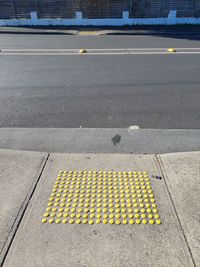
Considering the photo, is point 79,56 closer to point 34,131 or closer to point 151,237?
point 34,131

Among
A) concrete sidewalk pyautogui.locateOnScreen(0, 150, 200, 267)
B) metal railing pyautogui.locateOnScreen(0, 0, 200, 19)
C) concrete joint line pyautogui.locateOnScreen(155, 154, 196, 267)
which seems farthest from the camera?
metal railing pyautogui.locateOnScreen(0, 0, 200, 19)

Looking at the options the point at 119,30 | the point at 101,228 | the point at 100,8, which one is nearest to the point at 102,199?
the point at 101,228

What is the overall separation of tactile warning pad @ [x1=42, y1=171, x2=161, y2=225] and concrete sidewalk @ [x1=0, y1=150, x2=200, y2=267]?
0.12 feet

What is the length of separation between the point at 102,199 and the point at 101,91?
3972 mm

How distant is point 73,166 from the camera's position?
3.80m

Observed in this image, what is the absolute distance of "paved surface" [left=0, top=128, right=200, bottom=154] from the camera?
166 inches

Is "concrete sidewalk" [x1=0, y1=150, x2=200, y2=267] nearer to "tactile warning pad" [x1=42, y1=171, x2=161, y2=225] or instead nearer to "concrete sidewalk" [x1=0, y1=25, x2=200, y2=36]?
"tactile warning pad" [x1=42, y1=171, x2=161, y2=225]

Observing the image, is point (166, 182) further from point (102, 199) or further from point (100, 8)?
point (100, 8)

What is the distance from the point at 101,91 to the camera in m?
6.70

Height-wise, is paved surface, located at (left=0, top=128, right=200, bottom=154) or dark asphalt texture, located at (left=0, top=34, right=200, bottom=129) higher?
paved surface, located at (left=0, top=128, right=200, bottom=154)

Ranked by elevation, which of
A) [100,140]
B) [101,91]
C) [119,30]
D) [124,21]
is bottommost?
[119,30]

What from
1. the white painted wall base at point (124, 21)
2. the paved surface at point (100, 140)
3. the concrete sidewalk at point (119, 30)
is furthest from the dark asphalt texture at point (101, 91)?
the white painted wall base at point (124, 21)

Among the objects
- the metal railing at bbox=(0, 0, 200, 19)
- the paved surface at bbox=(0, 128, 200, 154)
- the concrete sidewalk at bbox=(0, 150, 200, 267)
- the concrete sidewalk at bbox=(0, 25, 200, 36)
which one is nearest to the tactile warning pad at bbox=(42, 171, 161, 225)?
the concrete sidewalk at bbox=(0, 150, 200, 267)

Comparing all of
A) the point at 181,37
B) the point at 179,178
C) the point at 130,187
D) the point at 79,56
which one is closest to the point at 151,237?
the point at 130,187
